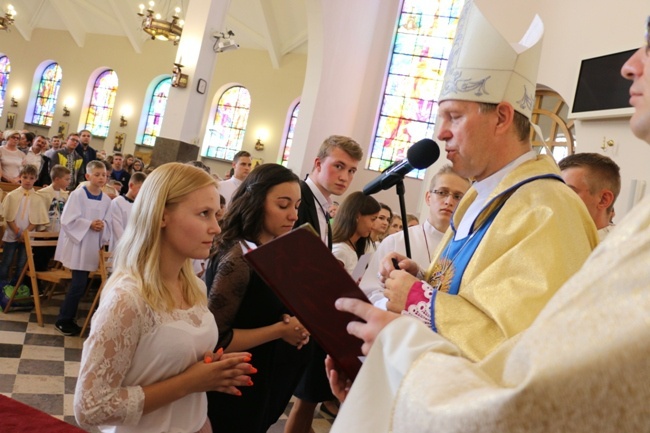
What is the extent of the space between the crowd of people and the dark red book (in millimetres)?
74

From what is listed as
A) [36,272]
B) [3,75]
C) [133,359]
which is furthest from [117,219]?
[3,75]

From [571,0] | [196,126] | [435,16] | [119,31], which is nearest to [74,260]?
[196,126]

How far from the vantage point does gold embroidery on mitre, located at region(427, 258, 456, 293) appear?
1.60m

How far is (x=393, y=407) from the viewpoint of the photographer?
0.82 metres

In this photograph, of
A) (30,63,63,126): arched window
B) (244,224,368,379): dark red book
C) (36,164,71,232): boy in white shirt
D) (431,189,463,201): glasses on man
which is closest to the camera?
(244,224,368,379): dark red book

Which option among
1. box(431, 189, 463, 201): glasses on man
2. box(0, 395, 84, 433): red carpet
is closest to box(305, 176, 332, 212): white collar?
box(431, 189, 463, 201): glasses on man

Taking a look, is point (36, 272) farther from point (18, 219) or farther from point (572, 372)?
point (572, 372)

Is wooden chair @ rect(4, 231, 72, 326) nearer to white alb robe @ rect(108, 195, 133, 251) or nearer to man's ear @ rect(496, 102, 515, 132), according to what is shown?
white alb robe @ rect(108, 195, 133, 251)

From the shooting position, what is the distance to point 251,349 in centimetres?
229

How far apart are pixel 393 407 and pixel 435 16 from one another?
1311 centimetres

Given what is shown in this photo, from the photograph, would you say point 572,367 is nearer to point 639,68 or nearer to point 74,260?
point 639,68

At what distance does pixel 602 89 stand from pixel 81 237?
5996 millimetres

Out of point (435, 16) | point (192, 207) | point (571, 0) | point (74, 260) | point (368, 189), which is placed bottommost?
point (74, 260)

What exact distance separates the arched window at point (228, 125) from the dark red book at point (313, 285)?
1620 cm
